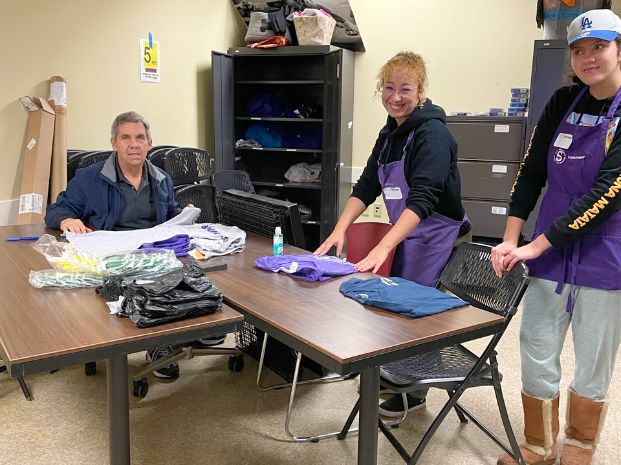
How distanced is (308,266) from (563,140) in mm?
936

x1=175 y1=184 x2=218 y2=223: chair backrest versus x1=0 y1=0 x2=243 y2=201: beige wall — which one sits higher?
x1=0 y1=0 x2=243 y2=201: beige wall

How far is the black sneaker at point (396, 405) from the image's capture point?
2.50m

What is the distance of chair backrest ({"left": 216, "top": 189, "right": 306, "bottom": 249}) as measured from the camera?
2336mm

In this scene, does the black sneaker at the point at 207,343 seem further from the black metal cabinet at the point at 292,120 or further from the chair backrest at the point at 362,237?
the black metal cabinet at the point at 292,120

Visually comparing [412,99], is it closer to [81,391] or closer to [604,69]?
[604,69]

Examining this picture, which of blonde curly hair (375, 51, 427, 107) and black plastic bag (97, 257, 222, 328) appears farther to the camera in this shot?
blonde curly hair (375, 51, 427, 107)

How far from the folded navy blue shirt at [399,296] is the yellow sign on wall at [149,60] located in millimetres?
3095

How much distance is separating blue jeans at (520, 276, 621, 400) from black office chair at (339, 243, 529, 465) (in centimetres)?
15

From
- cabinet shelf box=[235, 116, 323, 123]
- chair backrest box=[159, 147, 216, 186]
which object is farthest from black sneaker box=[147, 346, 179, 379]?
cabinet shelf box=[235, 116, 323, 123]

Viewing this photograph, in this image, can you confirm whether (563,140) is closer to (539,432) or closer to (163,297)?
(539,432)

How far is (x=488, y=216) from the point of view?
4.64 m

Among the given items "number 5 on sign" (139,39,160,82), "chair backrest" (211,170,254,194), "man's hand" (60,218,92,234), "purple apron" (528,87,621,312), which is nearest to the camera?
"purple apron" (528,87,621,312)

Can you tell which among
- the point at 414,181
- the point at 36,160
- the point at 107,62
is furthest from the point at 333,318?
the point at 107,62

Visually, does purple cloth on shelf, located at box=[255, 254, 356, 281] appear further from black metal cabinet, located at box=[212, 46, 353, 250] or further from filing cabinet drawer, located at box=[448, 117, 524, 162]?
black metal cabinet, located at box=[212, 46, 353, 250]
